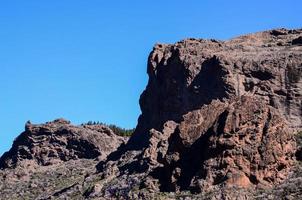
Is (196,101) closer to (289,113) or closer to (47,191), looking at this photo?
(289,113)

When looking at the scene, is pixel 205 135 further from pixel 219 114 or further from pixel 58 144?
pixel 58 144

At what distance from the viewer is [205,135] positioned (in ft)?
265

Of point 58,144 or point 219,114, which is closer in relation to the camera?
point 219,114

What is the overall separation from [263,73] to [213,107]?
10749 millimetres

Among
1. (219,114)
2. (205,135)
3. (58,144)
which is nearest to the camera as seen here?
(205,135)

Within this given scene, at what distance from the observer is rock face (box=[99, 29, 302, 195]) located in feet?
251

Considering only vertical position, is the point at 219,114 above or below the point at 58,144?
below

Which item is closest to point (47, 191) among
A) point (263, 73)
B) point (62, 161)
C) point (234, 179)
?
point (62, 161)

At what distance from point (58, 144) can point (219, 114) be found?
36.6 meters

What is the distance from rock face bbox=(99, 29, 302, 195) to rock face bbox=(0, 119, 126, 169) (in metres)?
10.2

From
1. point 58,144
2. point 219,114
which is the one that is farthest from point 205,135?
point 58,144

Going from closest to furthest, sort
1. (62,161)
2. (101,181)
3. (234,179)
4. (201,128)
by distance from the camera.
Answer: (234,179)
(201,128)
(101,181)
(62,161)

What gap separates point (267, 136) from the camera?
7712cm

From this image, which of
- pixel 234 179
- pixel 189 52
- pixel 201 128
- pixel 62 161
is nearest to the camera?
pixel 234 179
